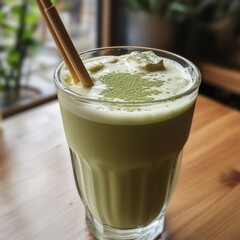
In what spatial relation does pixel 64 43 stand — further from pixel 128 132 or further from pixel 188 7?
pixel 188 7

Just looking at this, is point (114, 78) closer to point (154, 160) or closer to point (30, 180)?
point (154, 160)

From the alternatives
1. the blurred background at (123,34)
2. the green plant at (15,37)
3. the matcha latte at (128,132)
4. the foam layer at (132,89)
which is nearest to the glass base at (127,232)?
the matcha latte at (128,132)

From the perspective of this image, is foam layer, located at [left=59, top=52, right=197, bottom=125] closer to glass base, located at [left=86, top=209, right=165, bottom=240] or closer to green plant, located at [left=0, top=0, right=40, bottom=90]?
glass base, located at [left=86, top=209, right=165, bottom=240]

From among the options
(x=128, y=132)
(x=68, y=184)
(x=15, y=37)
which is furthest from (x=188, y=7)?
(x=128, y=132)

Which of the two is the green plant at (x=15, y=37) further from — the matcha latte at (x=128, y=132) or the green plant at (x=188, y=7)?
the matcha latte at (x=128, y=132)

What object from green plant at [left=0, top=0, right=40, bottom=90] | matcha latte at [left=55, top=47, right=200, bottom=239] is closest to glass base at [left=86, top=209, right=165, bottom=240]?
matcha latte at [left=55, top=47, right=200, bottom=239]
